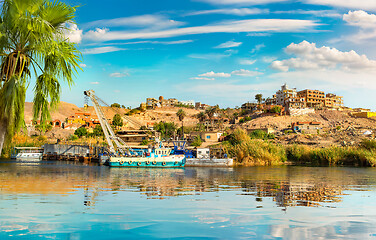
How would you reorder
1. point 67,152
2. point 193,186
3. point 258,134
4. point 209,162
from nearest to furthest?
point 193,186
point 209,162
point 67,152
point 258,134

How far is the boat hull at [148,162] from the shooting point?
52.6 m

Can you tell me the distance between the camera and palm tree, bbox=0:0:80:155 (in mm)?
7129

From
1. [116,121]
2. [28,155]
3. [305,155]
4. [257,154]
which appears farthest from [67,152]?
[305,155]

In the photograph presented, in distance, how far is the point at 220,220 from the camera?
8672 millimetres

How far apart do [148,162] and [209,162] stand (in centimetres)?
1119

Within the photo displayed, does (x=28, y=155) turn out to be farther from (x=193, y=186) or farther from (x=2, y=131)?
(x=2, y=131)

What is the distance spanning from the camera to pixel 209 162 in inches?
2285

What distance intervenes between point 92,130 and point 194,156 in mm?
65217

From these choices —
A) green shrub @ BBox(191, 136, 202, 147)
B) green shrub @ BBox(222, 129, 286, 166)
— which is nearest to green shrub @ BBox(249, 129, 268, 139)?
green shrub @ BBox(191, 136, 202, 147)

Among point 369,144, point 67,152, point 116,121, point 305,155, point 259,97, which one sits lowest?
point 67,152

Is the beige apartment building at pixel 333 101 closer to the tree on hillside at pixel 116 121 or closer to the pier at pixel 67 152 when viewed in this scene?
the tree on hillside at pixel 116 121

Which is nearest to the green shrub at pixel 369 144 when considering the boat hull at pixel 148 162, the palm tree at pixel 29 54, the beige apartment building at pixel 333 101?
the boat hull at pixel 148 162

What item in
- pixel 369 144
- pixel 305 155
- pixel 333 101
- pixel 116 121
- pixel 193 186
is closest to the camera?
pixel 193 186

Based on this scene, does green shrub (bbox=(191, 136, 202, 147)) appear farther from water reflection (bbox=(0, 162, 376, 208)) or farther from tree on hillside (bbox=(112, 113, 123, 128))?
water reflection (bbox=(0, 162, 376, 208))
